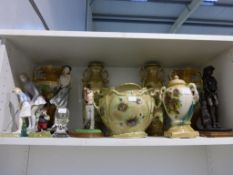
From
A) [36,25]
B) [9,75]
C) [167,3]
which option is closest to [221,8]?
[167,3]

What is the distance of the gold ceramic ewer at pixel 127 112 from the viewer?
589 millimetres

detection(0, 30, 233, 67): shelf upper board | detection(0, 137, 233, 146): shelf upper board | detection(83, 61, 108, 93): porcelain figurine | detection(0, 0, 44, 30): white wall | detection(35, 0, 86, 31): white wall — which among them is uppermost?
detection(35, 0, 86, 31): white wall

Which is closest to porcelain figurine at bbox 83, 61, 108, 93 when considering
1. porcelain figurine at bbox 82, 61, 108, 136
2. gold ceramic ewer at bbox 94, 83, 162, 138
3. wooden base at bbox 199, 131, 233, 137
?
porcelain figurine at bbox 82, 61, 108, 136

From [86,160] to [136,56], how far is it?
1.24 ft

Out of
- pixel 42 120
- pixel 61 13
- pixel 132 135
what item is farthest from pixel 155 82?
pixel 61 13

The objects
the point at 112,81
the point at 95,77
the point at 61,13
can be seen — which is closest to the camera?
the point at 95,77

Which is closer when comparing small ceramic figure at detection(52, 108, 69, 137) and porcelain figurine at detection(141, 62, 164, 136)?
small ceramic figure at detection(52, 108, 69, 137)

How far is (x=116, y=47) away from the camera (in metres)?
0.67

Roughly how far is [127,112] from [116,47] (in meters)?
0.20

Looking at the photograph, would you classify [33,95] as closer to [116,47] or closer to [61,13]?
[116,47]

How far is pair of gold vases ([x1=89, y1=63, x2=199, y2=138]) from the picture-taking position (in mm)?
590

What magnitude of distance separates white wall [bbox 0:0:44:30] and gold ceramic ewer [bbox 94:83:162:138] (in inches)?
13.1

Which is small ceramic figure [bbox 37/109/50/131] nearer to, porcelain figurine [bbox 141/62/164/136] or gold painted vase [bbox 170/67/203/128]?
porcelain figurine [bbox 141/62/164/136]

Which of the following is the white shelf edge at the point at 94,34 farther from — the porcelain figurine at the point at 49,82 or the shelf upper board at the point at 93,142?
the shelf upper board at the point at 93,142
